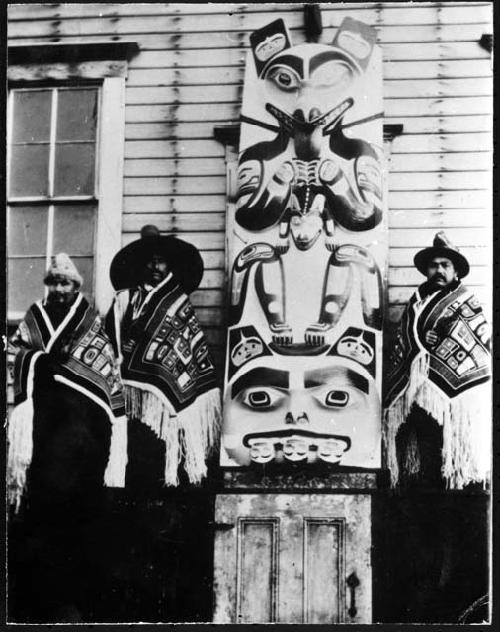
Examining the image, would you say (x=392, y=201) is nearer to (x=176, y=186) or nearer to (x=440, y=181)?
(x=440, y=181)

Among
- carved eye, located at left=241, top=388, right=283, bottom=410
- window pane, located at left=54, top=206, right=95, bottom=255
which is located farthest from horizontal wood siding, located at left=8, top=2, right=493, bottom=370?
carved eye, located at left=241, top=388, right=283, bottom=410

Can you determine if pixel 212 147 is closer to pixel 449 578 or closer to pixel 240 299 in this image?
pixel 240 299

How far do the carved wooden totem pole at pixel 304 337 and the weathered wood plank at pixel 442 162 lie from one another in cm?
12

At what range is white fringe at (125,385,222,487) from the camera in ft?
15.9

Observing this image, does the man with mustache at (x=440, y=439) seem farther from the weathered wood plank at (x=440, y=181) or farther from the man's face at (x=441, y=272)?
the weathered wood plank at (x=440, y=181)

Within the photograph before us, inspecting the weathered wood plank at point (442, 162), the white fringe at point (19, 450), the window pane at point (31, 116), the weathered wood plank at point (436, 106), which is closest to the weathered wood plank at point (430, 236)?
the weathered wood plank at point (442, 162)

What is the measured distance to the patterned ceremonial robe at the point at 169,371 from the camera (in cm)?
486

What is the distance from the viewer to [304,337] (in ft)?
16.0

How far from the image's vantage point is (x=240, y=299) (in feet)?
16.2

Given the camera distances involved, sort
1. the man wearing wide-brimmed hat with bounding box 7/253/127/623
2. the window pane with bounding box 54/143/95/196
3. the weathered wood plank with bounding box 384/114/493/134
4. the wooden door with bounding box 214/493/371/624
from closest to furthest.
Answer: the wooden door with bounding box 214/493/371/624
the man wearing wide-brimmed hat with bounding box 7/253/127/623
the weathered wood plank with bounding box 384/114/493/134
the window pane with bounding box 54/143/95/196

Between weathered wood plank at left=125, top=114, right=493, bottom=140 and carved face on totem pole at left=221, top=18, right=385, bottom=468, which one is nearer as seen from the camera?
carved face on totem pole at left=221, top=18, right=385, bottom=468

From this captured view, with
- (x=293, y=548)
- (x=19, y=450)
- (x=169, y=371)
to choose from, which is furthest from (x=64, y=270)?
(x=293, y=548)

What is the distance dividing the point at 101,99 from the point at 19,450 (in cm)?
211

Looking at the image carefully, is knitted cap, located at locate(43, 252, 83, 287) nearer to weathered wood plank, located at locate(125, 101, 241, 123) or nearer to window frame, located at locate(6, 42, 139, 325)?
window frame, located at locate(6, 42, 139, 325)
